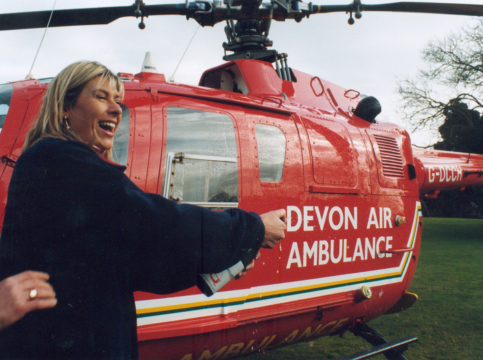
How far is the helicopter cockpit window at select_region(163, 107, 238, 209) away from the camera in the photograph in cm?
251

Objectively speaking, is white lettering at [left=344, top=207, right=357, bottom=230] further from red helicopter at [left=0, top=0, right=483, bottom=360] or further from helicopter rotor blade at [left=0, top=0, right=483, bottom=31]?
helicopter rotor blade at [left=0, top=0, right=483, bottom=31]

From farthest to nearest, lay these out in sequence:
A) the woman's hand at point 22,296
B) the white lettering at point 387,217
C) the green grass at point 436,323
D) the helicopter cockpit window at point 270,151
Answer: the green grass at point 436,323 < the white lettering at point 387,217 < the helicopter cockpit window at point 270,151 < the woman's hand at point 22,296

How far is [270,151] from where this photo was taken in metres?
3.03

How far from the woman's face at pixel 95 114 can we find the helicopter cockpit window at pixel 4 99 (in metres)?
1.52

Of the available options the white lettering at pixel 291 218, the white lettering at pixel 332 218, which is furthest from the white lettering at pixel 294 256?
the white lettering at pixel 332 218

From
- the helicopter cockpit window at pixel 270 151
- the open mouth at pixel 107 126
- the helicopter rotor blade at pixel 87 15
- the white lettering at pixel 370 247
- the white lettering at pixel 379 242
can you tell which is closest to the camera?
the open mouth at pixel 107 126

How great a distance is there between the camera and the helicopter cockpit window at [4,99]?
2432mm

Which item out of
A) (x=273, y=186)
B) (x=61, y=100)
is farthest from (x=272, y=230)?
(x=273, y=186)

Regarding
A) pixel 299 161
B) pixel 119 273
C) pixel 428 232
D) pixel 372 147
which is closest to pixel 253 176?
pixel 299 161

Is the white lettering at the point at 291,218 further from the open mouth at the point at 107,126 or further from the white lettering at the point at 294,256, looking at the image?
the open mouth at the point at 107,126

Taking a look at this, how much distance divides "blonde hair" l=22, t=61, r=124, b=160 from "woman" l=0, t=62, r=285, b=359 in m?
0.01

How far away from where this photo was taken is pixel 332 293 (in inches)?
128

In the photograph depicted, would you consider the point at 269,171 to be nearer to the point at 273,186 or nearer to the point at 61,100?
the point at 273,186

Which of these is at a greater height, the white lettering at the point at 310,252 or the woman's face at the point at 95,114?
the woman's face at the point at 95,114
